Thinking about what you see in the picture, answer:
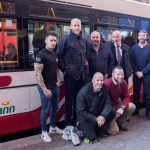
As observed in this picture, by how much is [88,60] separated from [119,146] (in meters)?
1.61

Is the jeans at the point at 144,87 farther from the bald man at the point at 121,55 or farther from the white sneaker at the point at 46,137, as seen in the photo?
the white sneaker at the point at 46,137

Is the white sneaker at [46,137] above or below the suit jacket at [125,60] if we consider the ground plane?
below

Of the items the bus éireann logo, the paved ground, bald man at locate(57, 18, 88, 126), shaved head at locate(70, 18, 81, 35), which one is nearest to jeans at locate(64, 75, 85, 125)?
bald man at locate(57, 18, 88, 126)

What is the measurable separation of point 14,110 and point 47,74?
2.71 feet

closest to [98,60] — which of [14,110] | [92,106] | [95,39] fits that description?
[95,39]

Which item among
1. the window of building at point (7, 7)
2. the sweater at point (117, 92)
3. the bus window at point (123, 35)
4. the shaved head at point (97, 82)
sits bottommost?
the sweater at point (117, 92)

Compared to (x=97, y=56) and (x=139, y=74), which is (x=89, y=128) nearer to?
(x=97, y=56)

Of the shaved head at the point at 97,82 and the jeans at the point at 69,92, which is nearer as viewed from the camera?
the shaved head at the point at 97,82

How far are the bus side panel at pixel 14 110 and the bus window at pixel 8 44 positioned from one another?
0.42 metres

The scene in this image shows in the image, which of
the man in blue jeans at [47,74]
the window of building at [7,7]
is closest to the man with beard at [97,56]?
the man in blue jeans at [47,74]

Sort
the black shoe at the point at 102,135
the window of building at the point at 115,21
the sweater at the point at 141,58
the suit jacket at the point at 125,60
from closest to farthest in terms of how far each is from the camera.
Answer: the black shoe at the point at 102,135 → the suit jacket at the point at 125,60 → the window of building at the point at 115,21 → the sweater at the point at 141,58

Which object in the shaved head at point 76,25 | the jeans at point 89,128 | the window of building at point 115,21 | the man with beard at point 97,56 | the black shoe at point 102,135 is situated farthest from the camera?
the window of building at point 115,21

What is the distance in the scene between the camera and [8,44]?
12.9 ft

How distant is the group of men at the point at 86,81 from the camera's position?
3.92 metres
